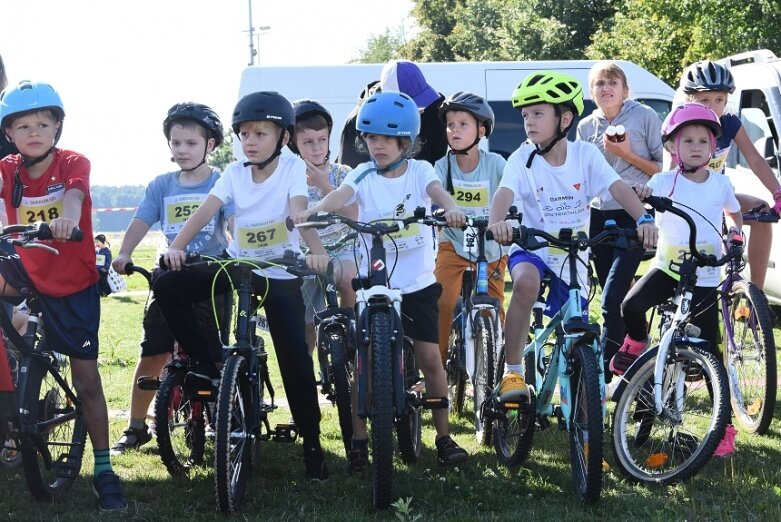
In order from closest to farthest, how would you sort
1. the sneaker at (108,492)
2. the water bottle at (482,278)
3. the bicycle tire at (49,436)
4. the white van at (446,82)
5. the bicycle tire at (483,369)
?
the bicycle tire at (49,436) → the sneaker at (108,492) → the bicycle tire at (483,369) → the water bottle at (482,278) → the white van at (446,82)

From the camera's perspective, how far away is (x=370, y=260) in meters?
5.58

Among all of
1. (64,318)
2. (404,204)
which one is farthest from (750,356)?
(64,318)

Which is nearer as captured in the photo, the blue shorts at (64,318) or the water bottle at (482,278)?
the blue shorts at (64,318)

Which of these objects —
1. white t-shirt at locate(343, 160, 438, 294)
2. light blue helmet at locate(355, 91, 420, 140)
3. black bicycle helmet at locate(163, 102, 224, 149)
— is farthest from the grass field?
black bicycle helmet at locate(163, 102, 224, 149)

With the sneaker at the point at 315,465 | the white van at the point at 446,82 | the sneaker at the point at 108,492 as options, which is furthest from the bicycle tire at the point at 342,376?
the white van at the point at 446,82

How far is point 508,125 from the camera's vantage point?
1512 cm

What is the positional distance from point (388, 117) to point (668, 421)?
2101 mm

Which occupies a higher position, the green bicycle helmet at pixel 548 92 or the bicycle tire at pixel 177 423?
the green bicycle helmet at pixel 548 92

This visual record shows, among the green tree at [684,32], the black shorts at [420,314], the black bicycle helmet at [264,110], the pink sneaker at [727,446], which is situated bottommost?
the pink sneaker at [727,446]

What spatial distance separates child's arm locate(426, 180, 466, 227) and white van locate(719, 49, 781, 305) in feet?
17.1

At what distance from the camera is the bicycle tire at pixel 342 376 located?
5.93m

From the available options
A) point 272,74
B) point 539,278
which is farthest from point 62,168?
point 272,74

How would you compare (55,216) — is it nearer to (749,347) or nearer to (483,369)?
(483,369)

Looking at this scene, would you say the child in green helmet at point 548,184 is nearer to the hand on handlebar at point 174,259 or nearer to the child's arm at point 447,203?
the child's arm at point 447,203
